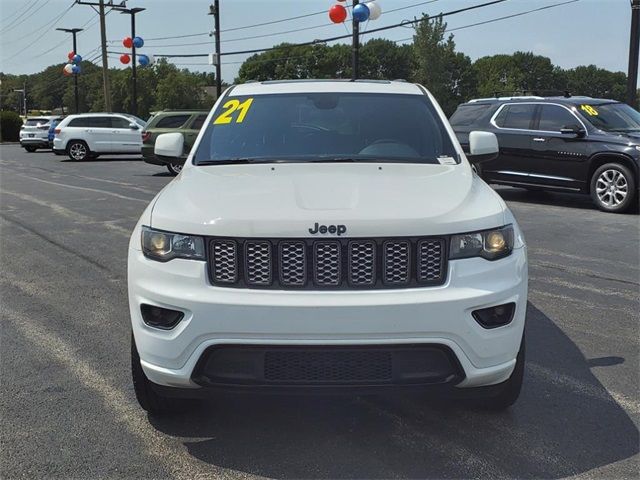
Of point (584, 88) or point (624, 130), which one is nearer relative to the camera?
point (624, 130)

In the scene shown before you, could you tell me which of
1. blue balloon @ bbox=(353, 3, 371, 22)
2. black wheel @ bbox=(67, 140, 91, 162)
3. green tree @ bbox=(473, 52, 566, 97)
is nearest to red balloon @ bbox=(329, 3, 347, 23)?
blue balloon @ bbox=(353, 3, 371, 22)

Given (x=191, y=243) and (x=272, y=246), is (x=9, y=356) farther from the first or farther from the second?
(x=272, y=246)

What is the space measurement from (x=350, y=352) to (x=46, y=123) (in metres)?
33.1

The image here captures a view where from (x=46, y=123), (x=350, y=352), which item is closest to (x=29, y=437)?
(x=350, y=352)

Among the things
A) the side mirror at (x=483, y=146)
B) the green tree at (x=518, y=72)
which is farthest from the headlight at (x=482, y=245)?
the green tree at (x=518, y=72)

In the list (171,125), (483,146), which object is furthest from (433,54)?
(483,146)

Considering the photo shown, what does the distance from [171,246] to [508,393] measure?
5.81 feet

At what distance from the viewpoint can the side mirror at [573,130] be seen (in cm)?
1048

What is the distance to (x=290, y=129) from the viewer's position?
13.6 feet

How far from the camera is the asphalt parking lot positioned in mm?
2896

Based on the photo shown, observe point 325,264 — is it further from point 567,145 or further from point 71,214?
point 567,145

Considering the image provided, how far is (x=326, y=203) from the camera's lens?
2920mm

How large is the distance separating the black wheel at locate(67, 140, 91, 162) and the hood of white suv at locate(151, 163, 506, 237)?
22.4 meters

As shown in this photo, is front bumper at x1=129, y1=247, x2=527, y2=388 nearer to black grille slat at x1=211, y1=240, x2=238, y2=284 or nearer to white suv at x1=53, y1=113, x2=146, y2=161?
black grille slat at x1=211, y1=240, x2=238, y2=284
